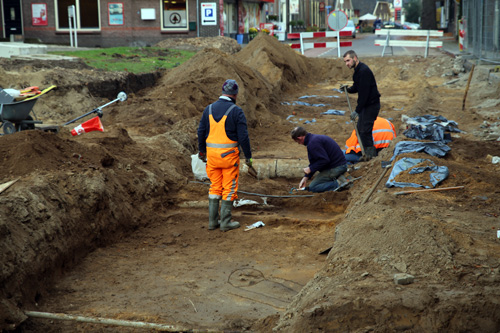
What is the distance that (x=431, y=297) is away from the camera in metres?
4.07

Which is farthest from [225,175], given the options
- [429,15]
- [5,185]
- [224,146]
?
[429,15]

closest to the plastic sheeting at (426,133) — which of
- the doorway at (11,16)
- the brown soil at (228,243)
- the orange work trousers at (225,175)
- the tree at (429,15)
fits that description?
the brown soil at (228,243)

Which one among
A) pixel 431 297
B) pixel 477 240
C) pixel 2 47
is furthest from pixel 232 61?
pixel 431 297

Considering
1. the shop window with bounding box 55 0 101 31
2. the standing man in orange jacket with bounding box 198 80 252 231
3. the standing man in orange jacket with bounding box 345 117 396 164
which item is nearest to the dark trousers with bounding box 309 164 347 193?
the standing man in orange jacket with bounding box 345 117 396 164

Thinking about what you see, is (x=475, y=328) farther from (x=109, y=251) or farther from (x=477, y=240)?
(x=109, y=251)

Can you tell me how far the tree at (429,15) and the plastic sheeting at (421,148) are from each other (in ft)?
159

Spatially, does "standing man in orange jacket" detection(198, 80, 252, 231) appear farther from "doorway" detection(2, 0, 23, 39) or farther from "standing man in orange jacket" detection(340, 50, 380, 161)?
"doorway" detection(2, 0, 23, 39)

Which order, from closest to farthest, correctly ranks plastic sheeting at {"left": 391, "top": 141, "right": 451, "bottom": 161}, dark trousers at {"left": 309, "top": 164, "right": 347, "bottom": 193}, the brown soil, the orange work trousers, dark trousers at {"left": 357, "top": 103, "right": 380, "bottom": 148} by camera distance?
the brown soil < the orange work trousers < plastic sheeting at {"left": 391, "top": 141, "right": 451, "bottom": 161} < dark trousers at {"left": 309, "top": 164, "right": 347, "bottom": 193} < dark trousers at {"left": 357, "top": 103, "right": 380, "bottom": 148}

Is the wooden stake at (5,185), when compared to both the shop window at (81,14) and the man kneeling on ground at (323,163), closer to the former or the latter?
the man kneeling on ground at (323,163)

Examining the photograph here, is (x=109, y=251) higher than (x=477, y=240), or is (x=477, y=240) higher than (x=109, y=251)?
(x=477, y=240)

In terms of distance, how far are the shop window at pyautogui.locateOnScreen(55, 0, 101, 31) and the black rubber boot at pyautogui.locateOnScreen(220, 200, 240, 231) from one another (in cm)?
2709

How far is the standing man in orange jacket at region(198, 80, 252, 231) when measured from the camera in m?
7.69

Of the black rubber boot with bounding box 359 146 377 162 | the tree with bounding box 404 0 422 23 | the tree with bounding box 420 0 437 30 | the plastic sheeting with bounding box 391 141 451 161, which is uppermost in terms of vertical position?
the tree with bounding box 404 0 422 23

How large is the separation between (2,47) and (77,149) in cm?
1241
